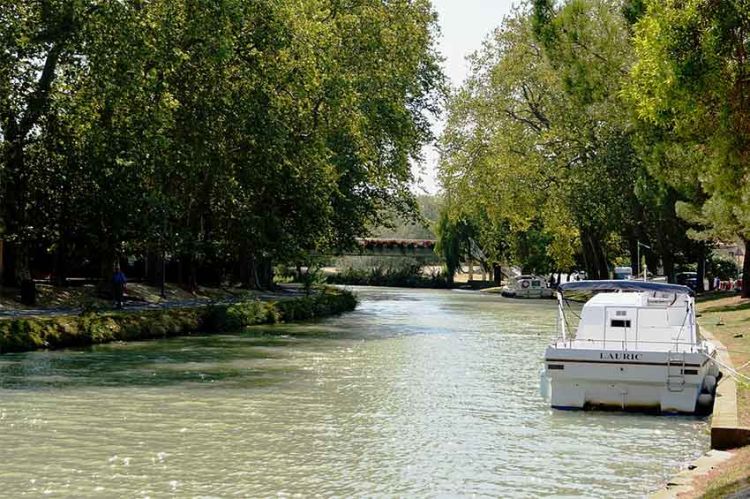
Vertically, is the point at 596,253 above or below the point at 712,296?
above

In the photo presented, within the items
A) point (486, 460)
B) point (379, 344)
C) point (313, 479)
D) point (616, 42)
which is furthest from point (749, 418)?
point (616, 42)

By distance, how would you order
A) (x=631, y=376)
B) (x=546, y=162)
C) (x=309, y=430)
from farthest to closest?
(x=546, y=162)
(x=631, y=376)
(x=309, y=430)

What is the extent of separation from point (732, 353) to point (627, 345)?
674cm

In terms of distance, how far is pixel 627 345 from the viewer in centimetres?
2242

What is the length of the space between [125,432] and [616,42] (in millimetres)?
30963

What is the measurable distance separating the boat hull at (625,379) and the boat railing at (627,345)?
45 cm

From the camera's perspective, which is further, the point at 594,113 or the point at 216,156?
the point at 594,113

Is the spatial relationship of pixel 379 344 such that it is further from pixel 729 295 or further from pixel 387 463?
pixel 729 295

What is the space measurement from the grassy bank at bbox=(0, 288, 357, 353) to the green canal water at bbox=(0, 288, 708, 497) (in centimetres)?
118

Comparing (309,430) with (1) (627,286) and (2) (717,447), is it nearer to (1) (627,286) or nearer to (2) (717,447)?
(2) (717,447)

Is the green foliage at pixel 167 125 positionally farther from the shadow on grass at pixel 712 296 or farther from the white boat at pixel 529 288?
the white boat at pixel 529 288

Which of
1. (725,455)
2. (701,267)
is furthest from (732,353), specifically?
(701,267)

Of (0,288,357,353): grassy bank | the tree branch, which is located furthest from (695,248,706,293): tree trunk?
the tree branch

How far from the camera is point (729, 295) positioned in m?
56.8
